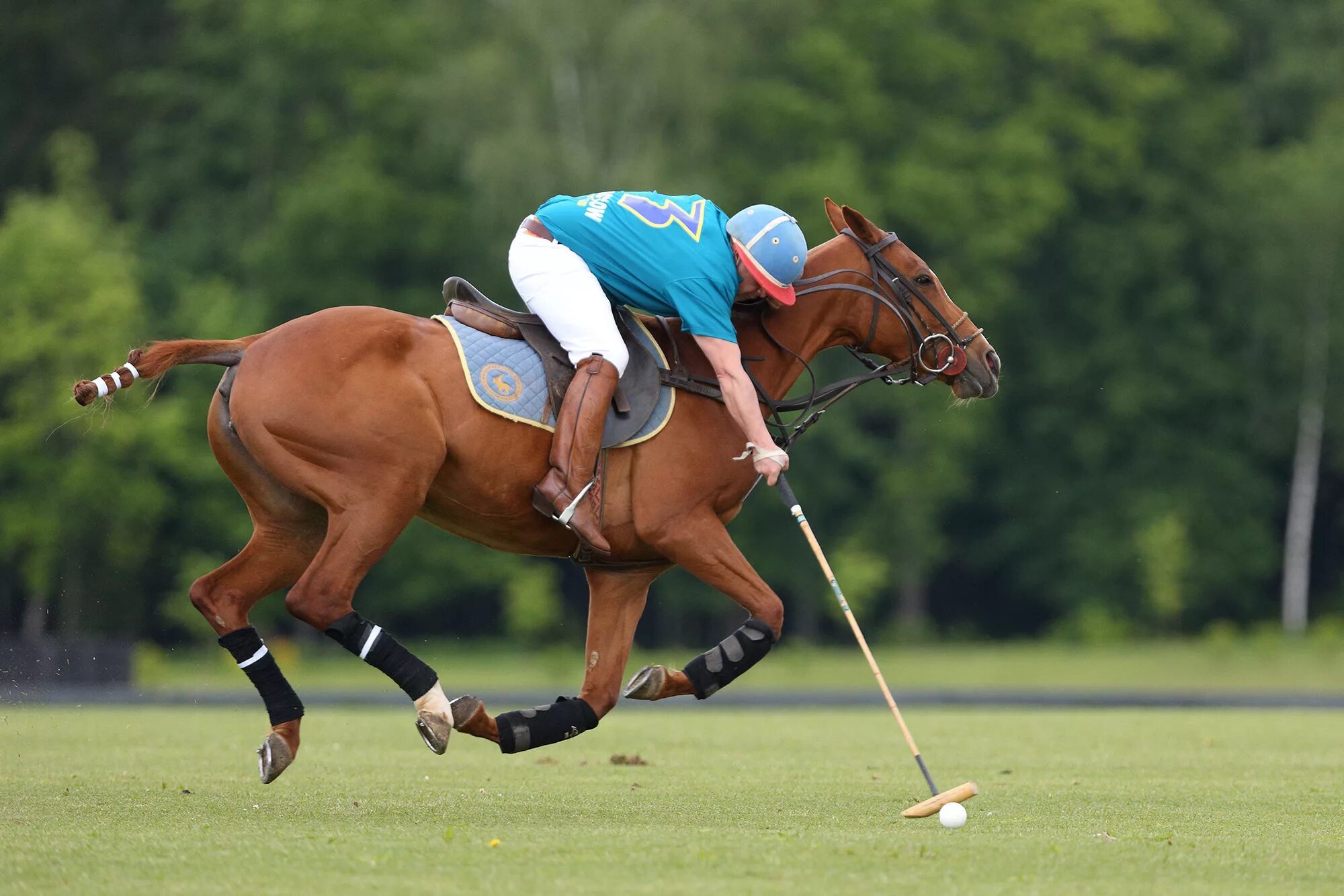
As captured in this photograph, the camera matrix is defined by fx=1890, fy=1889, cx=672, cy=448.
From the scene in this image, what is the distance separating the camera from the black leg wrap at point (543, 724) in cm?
854

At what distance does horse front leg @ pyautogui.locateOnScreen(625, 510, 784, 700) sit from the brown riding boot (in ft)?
1.23

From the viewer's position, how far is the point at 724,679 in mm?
8695

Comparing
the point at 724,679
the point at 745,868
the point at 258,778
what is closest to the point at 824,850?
the point at 745,868

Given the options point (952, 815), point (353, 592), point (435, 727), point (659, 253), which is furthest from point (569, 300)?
point (952, 815)

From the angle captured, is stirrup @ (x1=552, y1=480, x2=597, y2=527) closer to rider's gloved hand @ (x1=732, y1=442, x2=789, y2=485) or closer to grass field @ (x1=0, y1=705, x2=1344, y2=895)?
rider's gloved hand @ (x1=732, y1=442, x2=789, y2=485)

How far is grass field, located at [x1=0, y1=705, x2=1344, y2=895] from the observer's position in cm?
642

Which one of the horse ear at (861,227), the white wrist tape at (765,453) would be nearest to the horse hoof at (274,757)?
the white wrist tape at (765,453)

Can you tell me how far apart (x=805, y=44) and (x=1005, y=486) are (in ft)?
36.5

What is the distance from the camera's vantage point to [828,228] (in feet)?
120

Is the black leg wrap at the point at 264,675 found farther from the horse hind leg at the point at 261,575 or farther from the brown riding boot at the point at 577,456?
the brown riding boot at the point at 577,456

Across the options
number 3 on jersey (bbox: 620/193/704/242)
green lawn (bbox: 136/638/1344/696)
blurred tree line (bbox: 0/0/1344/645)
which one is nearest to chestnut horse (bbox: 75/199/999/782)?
number 3 on jersey (bbox: 620/193/704/242)

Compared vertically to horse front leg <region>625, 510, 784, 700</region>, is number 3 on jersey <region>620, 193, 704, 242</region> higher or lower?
higher

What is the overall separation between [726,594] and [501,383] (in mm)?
1412

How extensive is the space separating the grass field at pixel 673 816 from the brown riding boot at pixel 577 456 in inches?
52.1
